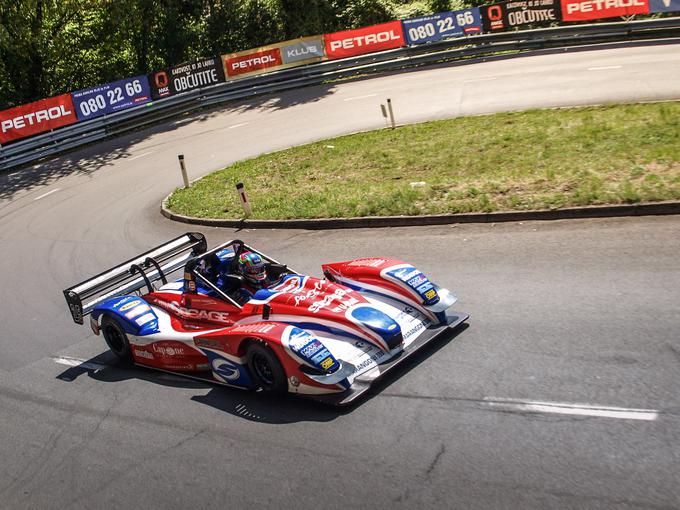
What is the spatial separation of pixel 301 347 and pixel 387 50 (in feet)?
85.9

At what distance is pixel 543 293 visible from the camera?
10453mm

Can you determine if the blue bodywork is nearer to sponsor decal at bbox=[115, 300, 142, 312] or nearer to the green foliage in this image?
sponsor decal at bbox=[115, 300, 142, 312]

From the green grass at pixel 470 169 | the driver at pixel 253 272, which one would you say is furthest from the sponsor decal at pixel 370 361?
the green grass at pixel 470 169

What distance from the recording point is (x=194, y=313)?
34.6ft

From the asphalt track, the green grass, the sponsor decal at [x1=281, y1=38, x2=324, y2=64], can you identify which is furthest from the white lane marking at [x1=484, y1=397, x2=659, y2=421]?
the sponsor decal at [x1=281, y1=38, x2=324, y2=64]

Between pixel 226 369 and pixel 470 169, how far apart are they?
8863mm

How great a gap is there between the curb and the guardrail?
1406cm

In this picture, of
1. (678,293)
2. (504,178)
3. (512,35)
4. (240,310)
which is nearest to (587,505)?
(678,293)

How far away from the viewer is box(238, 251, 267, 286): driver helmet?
10.2 m

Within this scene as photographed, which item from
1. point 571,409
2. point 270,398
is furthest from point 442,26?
point 571,409

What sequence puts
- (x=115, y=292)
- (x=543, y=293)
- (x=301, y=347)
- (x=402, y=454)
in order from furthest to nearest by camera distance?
(x=115, y=292)
(x=543, y=293)
(x=301, y=347)
(x=402, y=454)

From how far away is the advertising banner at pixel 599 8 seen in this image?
95.4 ft

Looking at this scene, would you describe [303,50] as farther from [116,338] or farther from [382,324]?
[382,324]

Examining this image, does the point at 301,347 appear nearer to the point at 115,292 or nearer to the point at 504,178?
the point at 115,292
